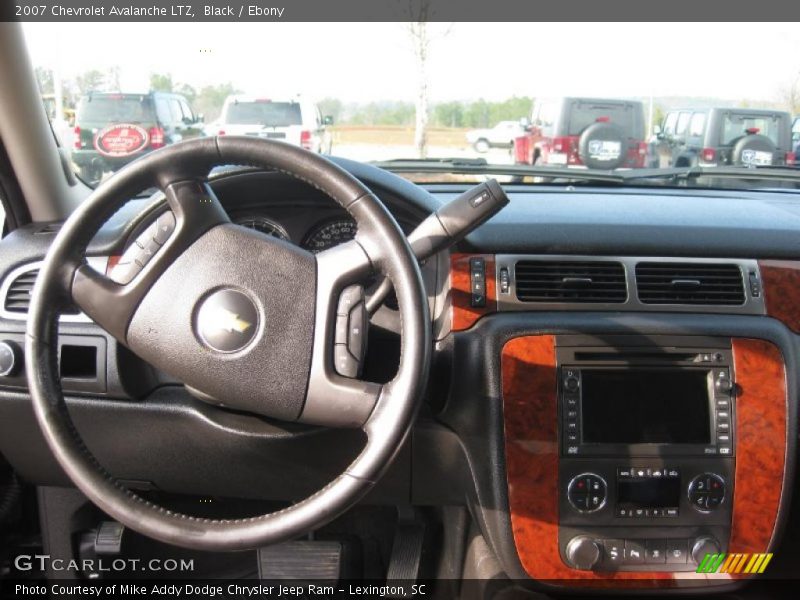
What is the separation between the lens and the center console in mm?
2523

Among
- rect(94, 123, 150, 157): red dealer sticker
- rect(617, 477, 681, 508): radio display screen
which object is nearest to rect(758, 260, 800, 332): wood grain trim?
rect(617, 477, 681, 508): radio display screen

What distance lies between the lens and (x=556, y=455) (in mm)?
2543

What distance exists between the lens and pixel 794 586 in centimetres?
279

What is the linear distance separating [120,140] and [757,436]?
7.29ft

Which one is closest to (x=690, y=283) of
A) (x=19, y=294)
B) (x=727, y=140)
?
(x=727, y=140)

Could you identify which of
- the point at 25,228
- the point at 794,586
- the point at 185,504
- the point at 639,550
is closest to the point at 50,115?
the point at 25,228

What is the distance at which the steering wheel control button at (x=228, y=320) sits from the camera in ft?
6.62

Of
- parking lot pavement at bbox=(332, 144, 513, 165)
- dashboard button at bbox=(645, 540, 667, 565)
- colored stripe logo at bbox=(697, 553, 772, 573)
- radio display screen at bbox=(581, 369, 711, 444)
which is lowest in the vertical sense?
colored stripe logo at bbox=(697, 553, 772, 573)

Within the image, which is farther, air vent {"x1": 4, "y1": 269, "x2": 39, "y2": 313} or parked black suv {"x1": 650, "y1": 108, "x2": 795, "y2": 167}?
parked black suv {"x1": 650, "y1": 108, "x2": 795, "y2": 167}

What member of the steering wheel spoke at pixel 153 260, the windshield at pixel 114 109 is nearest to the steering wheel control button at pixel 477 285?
the steering wheel spoke at pixel 153 260

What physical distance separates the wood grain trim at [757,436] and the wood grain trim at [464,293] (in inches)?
27.3

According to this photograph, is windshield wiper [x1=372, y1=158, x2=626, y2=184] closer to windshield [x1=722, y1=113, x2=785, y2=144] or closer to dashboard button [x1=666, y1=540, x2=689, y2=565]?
windshield [x1=722, y1=113, x2=785, y2=144]

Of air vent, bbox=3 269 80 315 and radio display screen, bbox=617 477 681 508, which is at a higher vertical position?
air vent, bbox=3 269 80 315

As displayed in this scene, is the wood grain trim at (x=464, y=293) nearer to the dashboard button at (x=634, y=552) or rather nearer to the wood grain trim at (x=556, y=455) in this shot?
the wood grain trim at (x=556, y=455)
